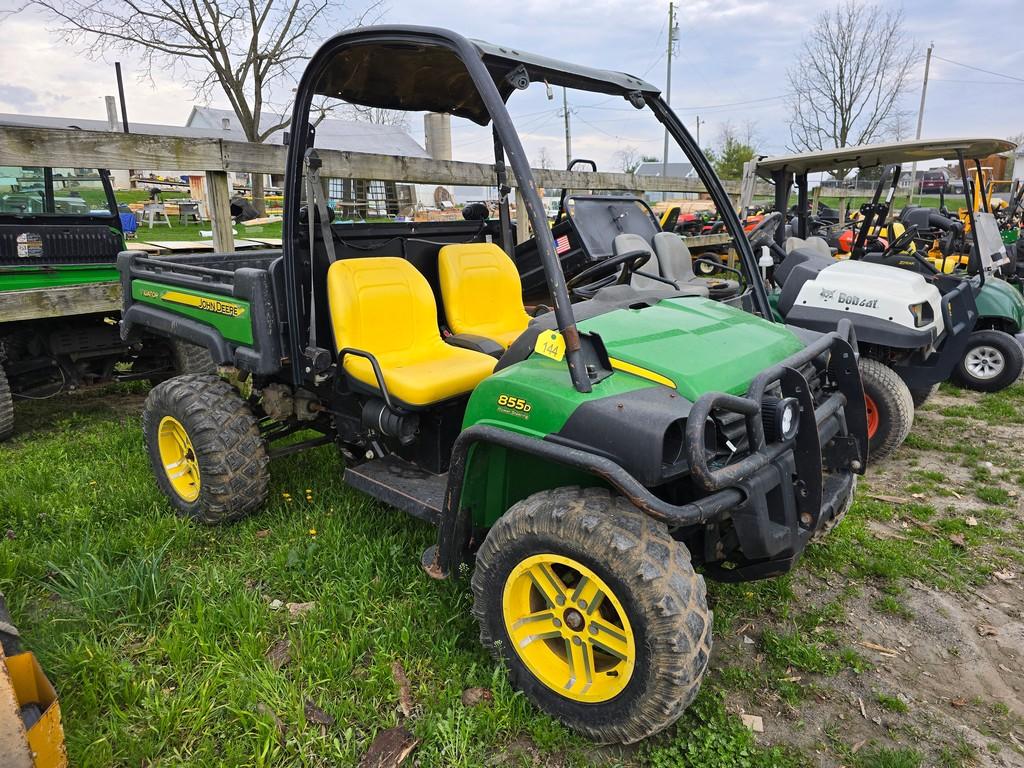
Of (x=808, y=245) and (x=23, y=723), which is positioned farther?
(x=808, y=245)

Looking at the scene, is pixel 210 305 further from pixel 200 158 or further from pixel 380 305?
pixel 200 158

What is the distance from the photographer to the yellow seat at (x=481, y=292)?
362 centimetres

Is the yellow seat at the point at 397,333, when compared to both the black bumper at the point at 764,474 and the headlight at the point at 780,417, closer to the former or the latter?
the black bumper at the point at 764,474

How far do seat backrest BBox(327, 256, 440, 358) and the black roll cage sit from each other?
0.61 feet

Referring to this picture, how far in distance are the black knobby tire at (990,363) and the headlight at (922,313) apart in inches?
60.9

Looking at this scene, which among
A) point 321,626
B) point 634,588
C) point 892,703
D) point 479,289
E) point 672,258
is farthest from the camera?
point 672,258

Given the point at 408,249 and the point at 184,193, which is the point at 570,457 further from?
the point at 184,193

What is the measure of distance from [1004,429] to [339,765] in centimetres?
491

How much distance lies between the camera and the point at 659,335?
2348mm

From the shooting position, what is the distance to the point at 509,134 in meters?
2.07

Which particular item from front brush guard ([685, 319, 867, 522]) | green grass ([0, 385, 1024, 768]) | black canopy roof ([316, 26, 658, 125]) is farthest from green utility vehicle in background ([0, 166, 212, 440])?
front brush guard ([685, 319, 867, 522])

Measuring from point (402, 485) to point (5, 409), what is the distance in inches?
124

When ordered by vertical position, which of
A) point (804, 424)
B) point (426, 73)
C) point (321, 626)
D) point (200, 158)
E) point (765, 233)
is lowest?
point (321, 626)

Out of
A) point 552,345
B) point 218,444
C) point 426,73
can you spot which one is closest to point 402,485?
point 218,444
